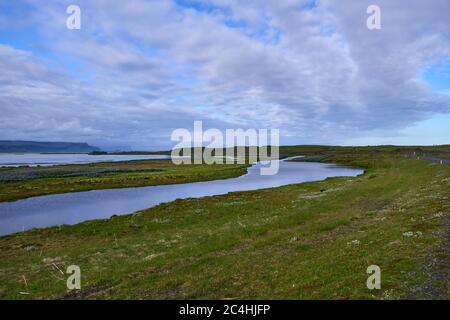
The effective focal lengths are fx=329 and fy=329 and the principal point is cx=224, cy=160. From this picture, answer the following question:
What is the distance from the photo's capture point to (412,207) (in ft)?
102

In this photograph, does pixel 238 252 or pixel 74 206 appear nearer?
pixel 238 252

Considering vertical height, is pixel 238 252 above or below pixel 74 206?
above

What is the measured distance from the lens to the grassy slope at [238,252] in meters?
15.3

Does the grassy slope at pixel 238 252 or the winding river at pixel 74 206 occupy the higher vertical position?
the grassy slope at pixel 238 252

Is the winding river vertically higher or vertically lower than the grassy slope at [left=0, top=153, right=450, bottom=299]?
lower

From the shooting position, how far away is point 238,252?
73.4 ft

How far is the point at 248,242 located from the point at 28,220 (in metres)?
33.4

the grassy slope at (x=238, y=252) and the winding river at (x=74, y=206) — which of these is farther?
the winding river at (x=74, y=206)

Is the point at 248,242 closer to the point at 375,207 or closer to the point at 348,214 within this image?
the point at 348,214

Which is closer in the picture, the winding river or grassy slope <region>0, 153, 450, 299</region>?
grassy slope <region>0, 153, 450, 299</region>

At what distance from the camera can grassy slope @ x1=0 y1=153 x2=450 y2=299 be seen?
15.3m

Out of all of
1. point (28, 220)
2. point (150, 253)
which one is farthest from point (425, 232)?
point (28, 220)
